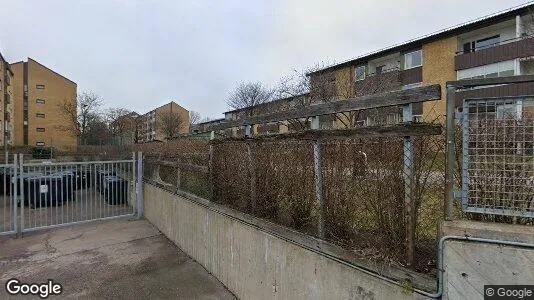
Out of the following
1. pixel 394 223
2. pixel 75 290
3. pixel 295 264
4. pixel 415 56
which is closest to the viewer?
pixel 394 223

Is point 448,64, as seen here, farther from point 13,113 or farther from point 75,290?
point 13,113

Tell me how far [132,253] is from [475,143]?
6.04m

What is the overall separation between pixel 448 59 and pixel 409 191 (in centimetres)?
2426

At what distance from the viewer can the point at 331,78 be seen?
18906 millimetres

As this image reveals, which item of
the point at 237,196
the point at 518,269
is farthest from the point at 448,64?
the point at 518,269

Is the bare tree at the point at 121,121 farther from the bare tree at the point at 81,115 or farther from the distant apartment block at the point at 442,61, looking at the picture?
the distant apartment block at the point at 442,61

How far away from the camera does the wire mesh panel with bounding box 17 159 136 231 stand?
910cm

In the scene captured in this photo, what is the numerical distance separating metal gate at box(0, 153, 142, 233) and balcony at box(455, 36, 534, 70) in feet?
68.8

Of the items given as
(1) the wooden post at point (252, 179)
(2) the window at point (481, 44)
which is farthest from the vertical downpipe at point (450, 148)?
(2) the window at point (481, 44)

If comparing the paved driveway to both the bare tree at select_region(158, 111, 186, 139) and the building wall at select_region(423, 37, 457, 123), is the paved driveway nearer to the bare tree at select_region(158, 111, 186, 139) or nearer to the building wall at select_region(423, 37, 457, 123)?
the building wall at select_region(423, 37, 457, 123)

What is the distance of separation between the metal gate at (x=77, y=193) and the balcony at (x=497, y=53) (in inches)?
825

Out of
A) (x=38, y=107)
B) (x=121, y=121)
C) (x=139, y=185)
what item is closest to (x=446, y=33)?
(x=139, y=185)

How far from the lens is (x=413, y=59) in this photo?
25.1 metres

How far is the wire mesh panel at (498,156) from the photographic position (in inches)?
82.2
